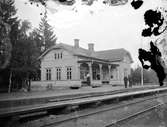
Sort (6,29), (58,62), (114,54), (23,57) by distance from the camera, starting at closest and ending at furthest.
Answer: (6,29), (23,57), (58,62), (114,54)

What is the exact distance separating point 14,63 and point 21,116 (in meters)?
14.8

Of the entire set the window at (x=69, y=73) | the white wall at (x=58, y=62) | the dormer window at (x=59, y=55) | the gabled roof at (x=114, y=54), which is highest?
the gabled roof at (x=114, y=54)

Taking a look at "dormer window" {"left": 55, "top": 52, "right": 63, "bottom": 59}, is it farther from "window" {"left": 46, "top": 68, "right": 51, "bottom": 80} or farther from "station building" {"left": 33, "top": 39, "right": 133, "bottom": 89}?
"window" {"left": 46, "top": 68, "right": 51, "bottom": 80}

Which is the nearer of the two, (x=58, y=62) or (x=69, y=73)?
(x=69, y=73)

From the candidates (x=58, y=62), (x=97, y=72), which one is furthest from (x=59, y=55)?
(x=97, y=72)

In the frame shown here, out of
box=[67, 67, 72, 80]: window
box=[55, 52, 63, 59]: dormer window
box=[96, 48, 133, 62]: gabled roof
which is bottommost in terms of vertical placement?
box=[67, 67, 72, 80]: window

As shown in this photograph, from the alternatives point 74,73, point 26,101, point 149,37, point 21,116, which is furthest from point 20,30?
point 149,37

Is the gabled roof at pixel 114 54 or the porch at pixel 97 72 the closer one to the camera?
the porch at pixel 97 72

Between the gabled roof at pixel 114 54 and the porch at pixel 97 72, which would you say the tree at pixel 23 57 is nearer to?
the porch at pixel 97 72

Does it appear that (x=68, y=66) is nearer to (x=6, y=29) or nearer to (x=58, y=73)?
(x=58, y=73)

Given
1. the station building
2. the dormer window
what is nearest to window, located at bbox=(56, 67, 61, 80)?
the station building

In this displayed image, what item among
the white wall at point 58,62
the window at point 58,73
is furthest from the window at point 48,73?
the window at point 58,73

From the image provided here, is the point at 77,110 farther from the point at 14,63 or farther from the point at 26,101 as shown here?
the point at 14,63

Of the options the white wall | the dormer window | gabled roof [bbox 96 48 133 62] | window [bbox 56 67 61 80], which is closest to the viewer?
the white wall
